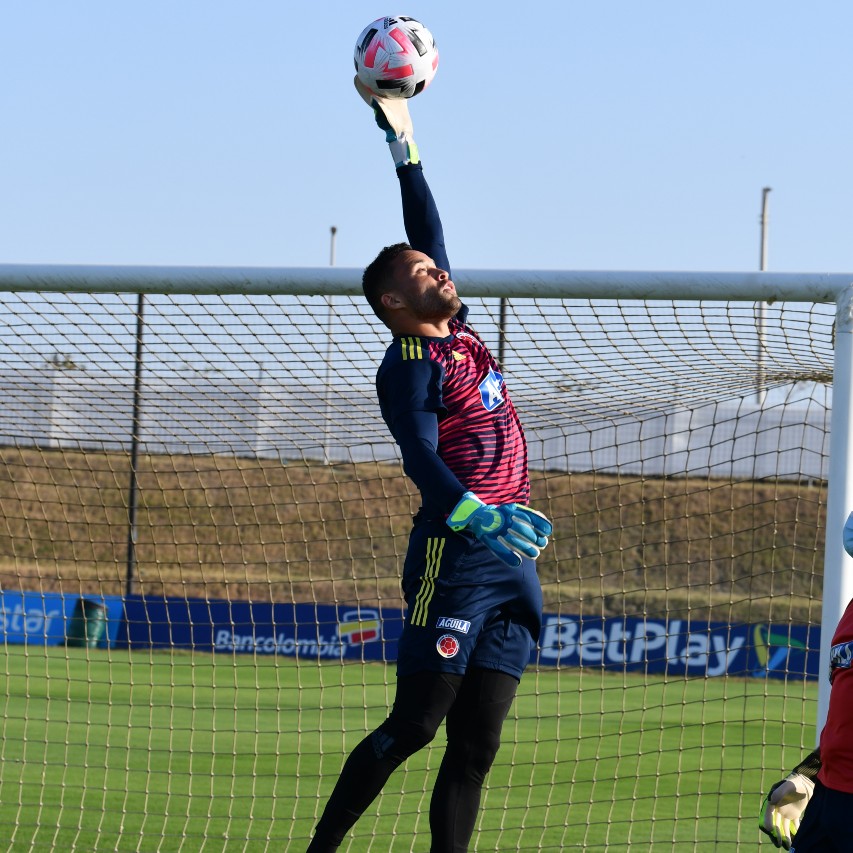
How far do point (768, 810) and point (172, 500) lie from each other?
1971 centimetres

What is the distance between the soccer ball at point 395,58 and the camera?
3.80 meters

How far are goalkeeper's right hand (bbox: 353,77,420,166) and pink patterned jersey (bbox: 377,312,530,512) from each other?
64 centimetres

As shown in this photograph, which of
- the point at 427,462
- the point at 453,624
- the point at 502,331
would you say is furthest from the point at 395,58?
the point at 453,624

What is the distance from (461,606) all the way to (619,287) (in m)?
1.43

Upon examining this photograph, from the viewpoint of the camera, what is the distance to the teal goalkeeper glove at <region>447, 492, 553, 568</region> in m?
2.92

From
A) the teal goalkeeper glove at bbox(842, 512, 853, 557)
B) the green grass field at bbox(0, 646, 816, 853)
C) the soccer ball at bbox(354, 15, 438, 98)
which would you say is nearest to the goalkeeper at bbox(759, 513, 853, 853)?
the teal goalkeeper glove at bbox(842, 512, 853, 557)

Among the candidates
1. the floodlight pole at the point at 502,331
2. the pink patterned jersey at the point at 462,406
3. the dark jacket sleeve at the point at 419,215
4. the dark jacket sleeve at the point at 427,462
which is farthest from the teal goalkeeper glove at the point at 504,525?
→ the floodlight pole at the point at 502,331

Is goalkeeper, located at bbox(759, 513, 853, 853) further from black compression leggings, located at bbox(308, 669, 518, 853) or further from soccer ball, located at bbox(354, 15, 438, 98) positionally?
soccer ball, located at bbox(354, 15, 438, 98)

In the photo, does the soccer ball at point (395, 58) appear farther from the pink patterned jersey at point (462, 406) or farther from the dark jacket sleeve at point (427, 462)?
the dark jacket sleeve at point (427, 462)

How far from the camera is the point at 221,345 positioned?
17.0ft

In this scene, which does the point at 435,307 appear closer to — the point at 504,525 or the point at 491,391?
the point at 491,391

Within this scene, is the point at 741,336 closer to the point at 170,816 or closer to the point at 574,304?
the point at 574,304

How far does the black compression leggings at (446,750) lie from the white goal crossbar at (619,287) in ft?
3.60

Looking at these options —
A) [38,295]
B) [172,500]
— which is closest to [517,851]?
[38,295]
